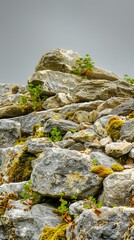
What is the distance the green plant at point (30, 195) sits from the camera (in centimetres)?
1113

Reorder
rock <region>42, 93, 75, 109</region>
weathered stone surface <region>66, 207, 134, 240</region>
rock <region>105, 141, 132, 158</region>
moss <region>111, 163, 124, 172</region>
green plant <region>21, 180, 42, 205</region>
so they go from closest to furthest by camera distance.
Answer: weathered stone surface <region>66, 207, 134, 240</region> → green plant <region>21, 180, 42, 205</region> → moss <region>111, 163, 124, 172</region> → rock <region>105, 141, 132, 158</region> → rock <region>42, 93, 75, 109</region>

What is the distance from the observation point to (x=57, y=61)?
25.8 m

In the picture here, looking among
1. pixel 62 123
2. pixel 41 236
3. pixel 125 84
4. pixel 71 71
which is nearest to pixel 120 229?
pixel 41 236

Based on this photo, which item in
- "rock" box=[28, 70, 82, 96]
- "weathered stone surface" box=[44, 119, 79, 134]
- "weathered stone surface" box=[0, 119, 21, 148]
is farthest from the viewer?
"rock" box=[28, 70, 82, 96]

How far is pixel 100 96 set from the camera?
19734mm

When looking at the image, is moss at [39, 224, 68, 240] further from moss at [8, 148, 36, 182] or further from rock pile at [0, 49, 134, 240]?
moss at [8, 148, 36, 182]

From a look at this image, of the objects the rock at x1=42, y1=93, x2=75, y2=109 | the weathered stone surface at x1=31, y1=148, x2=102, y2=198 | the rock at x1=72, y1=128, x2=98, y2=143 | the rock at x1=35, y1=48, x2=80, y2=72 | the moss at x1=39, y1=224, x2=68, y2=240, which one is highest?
the rock at x1=35, y1=48, x2=80, y2=72

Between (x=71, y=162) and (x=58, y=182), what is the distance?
0.85 metres

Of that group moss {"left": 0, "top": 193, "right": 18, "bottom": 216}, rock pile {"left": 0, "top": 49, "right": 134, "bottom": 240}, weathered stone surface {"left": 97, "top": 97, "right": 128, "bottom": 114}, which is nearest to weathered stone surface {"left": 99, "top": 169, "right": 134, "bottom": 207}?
rock pile {"left": 0, "top": 49, "right": 134, "bottom": 240}

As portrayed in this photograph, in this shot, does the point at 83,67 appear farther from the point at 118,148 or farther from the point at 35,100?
the point at 118,148

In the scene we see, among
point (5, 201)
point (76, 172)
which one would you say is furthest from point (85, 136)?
point (5, 201)

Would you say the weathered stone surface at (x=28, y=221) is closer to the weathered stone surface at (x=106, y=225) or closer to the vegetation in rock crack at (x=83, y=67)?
the weathered stone surface at (x=106, y=225)

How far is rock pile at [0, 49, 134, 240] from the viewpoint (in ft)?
27.1

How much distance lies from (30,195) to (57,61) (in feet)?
53.6
